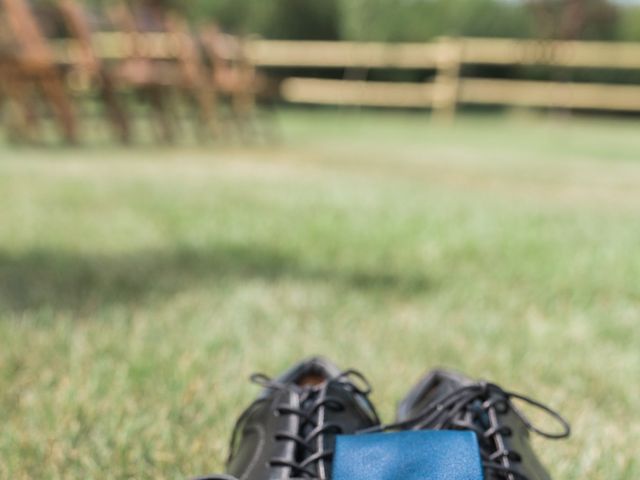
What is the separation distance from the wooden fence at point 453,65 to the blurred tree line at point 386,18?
929 mm

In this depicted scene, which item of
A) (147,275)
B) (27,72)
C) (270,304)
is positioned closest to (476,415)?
(270,304)

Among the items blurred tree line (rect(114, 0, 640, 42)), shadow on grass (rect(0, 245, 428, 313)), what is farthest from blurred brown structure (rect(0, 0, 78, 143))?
blurred tree line (rect(114, 0, 640, 42))

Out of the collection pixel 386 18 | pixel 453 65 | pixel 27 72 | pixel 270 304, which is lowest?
pixel 270 304

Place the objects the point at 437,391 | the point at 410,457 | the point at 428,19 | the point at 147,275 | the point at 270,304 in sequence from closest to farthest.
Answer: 1. the point at 410,457
2. the point at 437,391
3. the point at 270,304
4. the point at 147,275
5. the point at 428,19

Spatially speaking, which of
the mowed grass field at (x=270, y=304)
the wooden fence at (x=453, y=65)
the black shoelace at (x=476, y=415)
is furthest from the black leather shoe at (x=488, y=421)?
the wooden fence at (x=453, y=65)

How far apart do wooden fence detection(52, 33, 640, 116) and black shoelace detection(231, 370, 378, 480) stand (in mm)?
14129

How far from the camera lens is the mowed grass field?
136cm

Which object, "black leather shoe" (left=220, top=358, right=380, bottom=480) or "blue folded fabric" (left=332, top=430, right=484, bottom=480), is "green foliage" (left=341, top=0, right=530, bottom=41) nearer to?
"black leather shoe" (left=220, top=358, right=380, bottom=480)

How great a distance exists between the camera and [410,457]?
89 cm

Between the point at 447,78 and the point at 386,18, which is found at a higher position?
the point at 386,18

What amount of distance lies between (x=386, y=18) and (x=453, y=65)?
8.25ft

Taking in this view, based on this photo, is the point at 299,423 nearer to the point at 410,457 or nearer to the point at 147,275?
the point at 410,457

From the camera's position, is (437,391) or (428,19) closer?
(437,391)

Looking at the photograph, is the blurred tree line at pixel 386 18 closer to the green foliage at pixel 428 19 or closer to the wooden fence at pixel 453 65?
the green foliage at pixel 428 19
